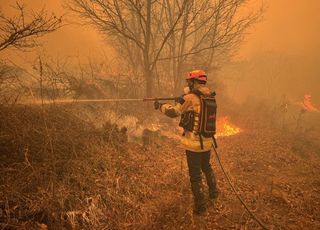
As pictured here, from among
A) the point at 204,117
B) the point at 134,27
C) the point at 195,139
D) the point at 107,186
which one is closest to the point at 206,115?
the point at 204,117

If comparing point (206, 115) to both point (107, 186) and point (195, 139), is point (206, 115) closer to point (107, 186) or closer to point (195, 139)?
point (195, 139)

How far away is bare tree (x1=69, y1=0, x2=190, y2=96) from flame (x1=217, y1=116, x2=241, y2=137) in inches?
147

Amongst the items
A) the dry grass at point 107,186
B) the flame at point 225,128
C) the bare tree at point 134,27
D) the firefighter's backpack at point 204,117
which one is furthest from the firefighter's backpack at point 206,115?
the flame at point 225,128

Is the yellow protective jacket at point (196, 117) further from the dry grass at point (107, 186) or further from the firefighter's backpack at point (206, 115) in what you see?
the dry grass at point (107, 186)

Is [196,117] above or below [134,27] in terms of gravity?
below

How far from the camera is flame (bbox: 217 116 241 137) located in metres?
12.7

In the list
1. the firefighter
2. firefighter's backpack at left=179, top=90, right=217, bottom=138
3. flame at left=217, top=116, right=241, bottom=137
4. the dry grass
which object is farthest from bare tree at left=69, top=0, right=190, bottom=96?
firefighter's backpack at left=179, top=90, right=217, bottom=138

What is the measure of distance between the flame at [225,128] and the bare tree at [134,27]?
3.74m

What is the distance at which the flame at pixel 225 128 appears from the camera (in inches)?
499

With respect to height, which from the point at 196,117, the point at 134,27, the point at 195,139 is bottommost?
the point at 195,139

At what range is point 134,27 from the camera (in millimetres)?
13930

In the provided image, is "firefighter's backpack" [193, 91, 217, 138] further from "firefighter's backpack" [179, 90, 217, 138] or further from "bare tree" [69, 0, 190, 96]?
"bare tree" [69, 0, 190, 96]

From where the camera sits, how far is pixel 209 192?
580 centimetres

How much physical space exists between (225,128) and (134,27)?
21.4 feet
